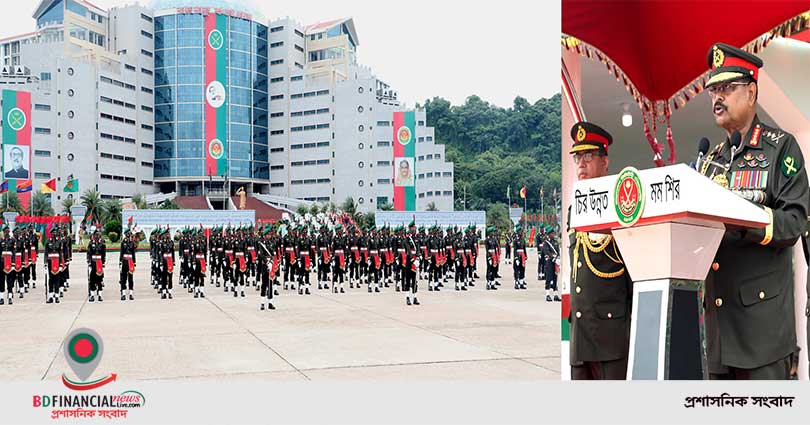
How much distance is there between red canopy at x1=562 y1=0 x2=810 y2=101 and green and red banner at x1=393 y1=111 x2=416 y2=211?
1769mm

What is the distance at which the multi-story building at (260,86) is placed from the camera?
5711 mm

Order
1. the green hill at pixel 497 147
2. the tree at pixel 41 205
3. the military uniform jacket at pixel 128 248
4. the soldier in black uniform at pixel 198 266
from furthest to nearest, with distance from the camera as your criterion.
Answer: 1. the soldier in black uniform at pixel 198 266
2. the military uniform jacket at pixel 128 248
3. the tree at pixel 41 205
4. the green hill at pixel 497 147

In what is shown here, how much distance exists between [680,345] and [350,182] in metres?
3.80

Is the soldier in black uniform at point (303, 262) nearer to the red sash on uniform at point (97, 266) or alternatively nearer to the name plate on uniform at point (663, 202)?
the red sash on uniform at point (97, 266)

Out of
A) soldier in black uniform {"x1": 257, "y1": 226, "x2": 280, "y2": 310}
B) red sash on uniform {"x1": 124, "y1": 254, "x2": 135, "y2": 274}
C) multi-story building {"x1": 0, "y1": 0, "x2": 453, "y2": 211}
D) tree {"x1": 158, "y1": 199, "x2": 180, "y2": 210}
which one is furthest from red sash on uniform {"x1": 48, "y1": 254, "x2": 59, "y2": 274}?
tree {"x1": 158, "y1": 199, "x2": 180, "y2": 210}

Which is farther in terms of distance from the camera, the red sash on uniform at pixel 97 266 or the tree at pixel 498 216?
the red sash on uniform at pixel 97 266

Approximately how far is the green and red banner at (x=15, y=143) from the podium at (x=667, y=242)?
16.3 ft

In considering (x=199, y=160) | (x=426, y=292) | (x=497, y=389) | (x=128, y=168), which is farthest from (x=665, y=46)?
(x=199, y=160)

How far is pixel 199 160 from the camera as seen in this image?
2516cm

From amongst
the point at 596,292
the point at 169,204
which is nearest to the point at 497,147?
the point at 596,292

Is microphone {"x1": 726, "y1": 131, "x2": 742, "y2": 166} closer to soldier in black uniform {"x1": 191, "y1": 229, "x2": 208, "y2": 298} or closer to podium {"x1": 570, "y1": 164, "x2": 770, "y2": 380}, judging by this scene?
podium {"x1": 570, "y1": 164, "x2": 770, "y2": 380}

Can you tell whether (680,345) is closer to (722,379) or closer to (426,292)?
(722,379)

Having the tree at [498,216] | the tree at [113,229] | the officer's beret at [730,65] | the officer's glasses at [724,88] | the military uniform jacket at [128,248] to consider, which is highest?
the officer's beret at [730,65]

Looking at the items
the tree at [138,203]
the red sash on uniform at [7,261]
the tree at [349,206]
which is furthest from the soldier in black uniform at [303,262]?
the tree at [349,206]
